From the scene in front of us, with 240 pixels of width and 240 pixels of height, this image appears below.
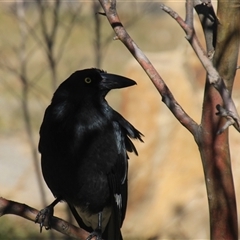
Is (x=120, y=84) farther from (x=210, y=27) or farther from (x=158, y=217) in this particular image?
(x=158, y=217)

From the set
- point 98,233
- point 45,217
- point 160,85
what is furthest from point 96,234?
point 160,85

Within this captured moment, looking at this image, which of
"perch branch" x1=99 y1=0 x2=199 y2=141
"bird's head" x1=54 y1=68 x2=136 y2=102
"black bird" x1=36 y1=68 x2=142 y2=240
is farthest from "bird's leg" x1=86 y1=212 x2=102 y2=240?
"perch branch" x1=99 y1=0 x2=199 y2=141

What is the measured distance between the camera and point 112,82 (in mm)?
3514

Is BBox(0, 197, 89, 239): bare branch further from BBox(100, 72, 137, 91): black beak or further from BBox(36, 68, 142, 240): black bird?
BBox(100, 72, 137, 91): black beak

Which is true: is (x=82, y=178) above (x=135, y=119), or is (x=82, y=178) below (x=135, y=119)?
below

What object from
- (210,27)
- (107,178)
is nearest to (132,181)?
(107,178)

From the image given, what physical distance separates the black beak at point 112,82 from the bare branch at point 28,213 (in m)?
0.74

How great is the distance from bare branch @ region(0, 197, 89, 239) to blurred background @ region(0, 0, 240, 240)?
230cm

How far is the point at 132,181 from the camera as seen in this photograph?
5.44m

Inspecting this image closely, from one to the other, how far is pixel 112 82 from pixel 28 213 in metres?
0.94

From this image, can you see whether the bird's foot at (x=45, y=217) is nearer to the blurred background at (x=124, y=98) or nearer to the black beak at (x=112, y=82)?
the black beak at (x=112, y=82)

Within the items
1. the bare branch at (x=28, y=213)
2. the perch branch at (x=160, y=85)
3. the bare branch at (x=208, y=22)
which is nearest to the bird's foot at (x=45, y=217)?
the bare branch at (x=28, y=213)

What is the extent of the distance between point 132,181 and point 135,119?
Result: 1.50ft

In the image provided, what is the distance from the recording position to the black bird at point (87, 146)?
3408 mm
